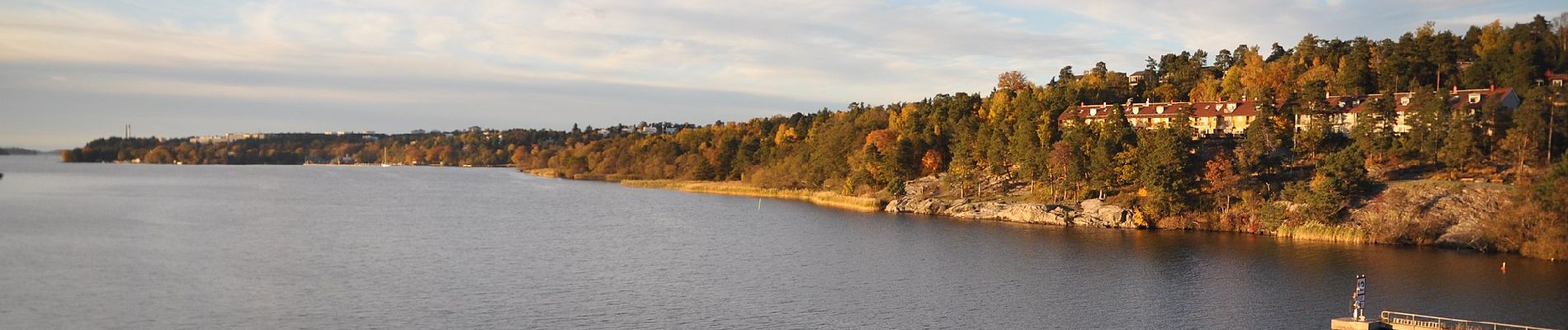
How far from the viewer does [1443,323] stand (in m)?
33.3

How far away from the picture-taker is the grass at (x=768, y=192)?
301 ft

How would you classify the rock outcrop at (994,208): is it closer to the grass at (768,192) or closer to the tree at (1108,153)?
the tree at (1108,153)

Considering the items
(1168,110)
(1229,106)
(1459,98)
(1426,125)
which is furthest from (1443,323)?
(1168,110)

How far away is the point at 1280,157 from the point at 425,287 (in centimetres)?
5872

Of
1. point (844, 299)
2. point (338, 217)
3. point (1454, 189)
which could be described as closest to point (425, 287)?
point (844, 299)

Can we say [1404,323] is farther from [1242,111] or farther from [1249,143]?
[1242,111]

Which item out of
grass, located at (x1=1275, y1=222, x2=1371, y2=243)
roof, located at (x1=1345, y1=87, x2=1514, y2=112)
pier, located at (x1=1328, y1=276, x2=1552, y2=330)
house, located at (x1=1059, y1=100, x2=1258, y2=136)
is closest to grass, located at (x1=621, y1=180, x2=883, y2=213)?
house, located at (x1=1059, y1=100, x2=1258, y2=136)

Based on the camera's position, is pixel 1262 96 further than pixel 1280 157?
Yes

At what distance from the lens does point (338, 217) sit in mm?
76000

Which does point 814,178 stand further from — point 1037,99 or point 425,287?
point 425,287

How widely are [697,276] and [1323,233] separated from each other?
37.8m

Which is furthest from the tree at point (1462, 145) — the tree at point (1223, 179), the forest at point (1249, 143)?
the tree at point (1223, 179)

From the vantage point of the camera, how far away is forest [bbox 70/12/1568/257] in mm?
64438

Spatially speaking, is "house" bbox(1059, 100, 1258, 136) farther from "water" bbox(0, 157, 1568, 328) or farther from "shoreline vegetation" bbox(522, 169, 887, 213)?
"water" bbox(0, 157, 1568, 328)
